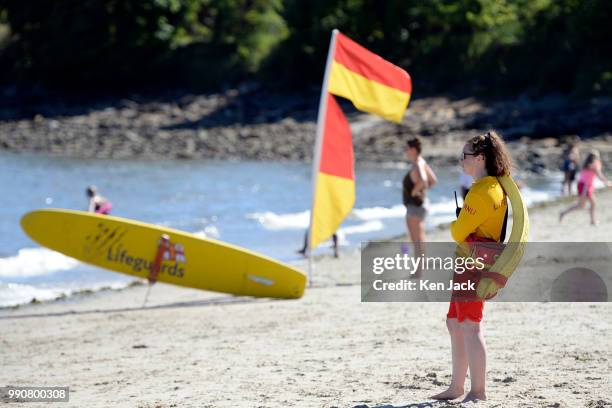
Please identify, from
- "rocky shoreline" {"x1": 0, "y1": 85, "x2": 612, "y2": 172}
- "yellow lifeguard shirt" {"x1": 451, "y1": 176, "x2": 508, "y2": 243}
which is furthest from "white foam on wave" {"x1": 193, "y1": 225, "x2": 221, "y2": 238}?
"rocky shoreline" {"x1": 0, "y1": 85, "x2": 612, "y2": 172}

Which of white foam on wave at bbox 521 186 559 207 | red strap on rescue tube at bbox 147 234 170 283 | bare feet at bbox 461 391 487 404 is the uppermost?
white foam on wave at bbox 521 186 559 207

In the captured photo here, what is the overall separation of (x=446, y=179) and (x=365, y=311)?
2055 centimetres

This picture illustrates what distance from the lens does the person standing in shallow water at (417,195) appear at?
10266mm

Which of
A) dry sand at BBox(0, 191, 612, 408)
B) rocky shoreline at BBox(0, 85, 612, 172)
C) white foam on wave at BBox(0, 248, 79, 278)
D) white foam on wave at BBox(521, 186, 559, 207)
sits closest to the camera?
dry sand at BBox(0, 191, 612, 408)

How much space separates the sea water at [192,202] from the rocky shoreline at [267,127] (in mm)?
2429

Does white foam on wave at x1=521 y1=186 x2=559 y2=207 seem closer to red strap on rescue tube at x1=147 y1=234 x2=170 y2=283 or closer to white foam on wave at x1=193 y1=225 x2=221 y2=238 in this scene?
white foam on wave at x1=193 y1=225 x2=221 y2=238

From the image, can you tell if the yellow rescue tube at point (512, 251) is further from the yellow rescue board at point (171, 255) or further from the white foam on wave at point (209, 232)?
the white foam on wave at point (209, 232)

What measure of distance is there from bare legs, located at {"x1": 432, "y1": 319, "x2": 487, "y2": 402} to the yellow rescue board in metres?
4.98

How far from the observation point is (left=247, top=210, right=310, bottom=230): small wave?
64.8 ft

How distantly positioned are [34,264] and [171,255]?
4.03 metres

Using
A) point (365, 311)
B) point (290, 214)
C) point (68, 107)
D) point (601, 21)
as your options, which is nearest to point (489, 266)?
point (365, 311)

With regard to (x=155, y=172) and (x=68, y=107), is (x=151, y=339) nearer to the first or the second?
(x=155, y=172)

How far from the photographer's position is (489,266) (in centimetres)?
544

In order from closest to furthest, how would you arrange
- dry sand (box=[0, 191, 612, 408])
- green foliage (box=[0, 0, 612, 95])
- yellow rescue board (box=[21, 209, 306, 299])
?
dry sand (box=[0, 191, 612, 408]), yellow rescue board (box=[21, 209, 306, 299]), green foliage (box=[0, 0, 612, 95])
